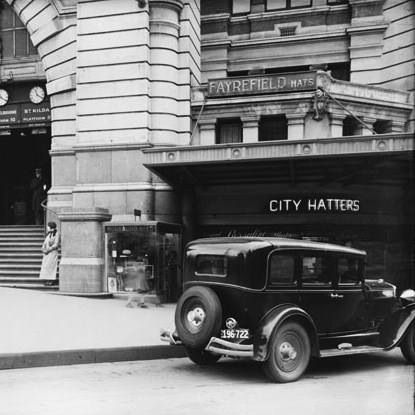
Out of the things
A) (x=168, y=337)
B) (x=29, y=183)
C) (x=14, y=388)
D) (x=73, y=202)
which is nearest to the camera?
(x=14, y=388)

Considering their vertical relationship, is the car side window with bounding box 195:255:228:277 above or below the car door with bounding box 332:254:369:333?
above

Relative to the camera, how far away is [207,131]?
18.3 meters

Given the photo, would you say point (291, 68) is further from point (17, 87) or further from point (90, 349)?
point (90, 349)

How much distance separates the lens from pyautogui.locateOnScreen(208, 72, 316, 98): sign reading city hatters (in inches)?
675

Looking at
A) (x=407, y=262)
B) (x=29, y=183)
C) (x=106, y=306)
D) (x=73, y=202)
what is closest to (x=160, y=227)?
(x=106, y=306)

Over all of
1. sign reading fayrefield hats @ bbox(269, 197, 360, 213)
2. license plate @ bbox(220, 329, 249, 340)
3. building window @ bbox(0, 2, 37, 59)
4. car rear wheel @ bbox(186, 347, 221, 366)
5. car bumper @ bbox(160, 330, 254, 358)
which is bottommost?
car rear wheel @ bbox(186, 347, 221, 366)

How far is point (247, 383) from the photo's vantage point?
7.14m

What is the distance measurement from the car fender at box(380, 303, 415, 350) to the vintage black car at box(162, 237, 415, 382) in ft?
0.05

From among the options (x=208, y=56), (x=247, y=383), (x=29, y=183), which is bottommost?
(x=247, y=383)

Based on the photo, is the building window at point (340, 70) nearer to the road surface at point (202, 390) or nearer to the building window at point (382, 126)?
the building window at point (382, 126)

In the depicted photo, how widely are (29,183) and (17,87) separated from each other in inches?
220

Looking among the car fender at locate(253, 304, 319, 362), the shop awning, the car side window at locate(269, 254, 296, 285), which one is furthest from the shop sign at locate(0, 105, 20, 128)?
the car fender at locate(253, 304, 319, 362)

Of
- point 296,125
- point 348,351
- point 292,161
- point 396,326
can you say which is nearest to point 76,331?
point 348,351

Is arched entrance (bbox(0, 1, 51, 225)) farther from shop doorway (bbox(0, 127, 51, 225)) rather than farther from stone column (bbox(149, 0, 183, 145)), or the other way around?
stone column (bbox(149, 0, 183, 145))
